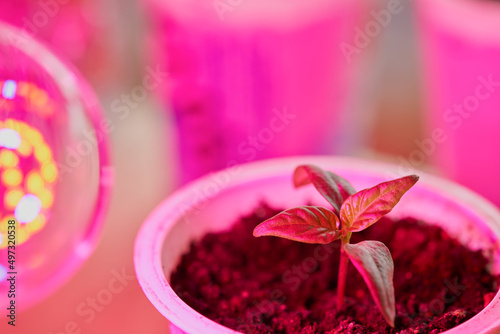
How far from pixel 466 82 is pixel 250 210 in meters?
0.37

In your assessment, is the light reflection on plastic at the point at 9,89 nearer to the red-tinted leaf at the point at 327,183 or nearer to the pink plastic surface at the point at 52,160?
the pink plastic surface at the point at 52,160

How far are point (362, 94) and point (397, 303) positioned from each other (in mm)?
566

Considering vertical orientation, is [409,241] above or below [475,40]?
below

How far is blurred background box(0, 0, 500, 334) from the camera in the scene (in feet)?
2.63

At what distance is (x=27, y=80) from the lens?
2.14ft

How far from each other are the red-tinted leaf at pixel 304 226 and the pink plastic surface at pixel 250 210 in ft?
0.31

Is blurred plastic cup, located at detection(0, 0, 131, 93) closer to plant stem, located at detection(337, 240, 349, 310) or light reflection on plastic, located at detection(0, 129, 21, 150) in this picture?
light reflection on plastic, located at detection(0, 129, 21, 150)

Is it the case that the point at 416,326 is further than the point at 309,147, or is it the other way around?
the point at 309,147

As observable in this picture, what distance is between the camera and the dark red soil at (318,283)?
562mm

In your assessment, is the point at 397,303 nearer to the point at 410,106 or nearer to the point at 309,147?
the point at 309,147

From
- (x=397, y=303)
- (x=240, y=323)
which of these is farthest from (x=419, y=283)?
(x=240, y=323)

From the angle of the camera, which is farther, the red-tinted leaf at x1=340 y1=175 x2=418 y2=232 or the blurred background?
the blurred background

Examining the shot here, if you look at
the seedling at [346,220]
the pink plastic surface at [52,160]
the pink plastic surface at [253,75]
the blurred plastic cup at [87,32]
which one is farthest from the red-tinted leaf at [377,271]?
the blurred plastic cup at [87,32]

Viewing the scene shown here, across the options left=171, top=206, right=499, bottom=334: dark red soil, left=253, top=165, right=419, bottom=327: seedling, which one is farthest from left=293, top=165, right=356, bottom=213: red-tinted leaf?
left=171, top=206, right=499, bottom=334: dark red soil
